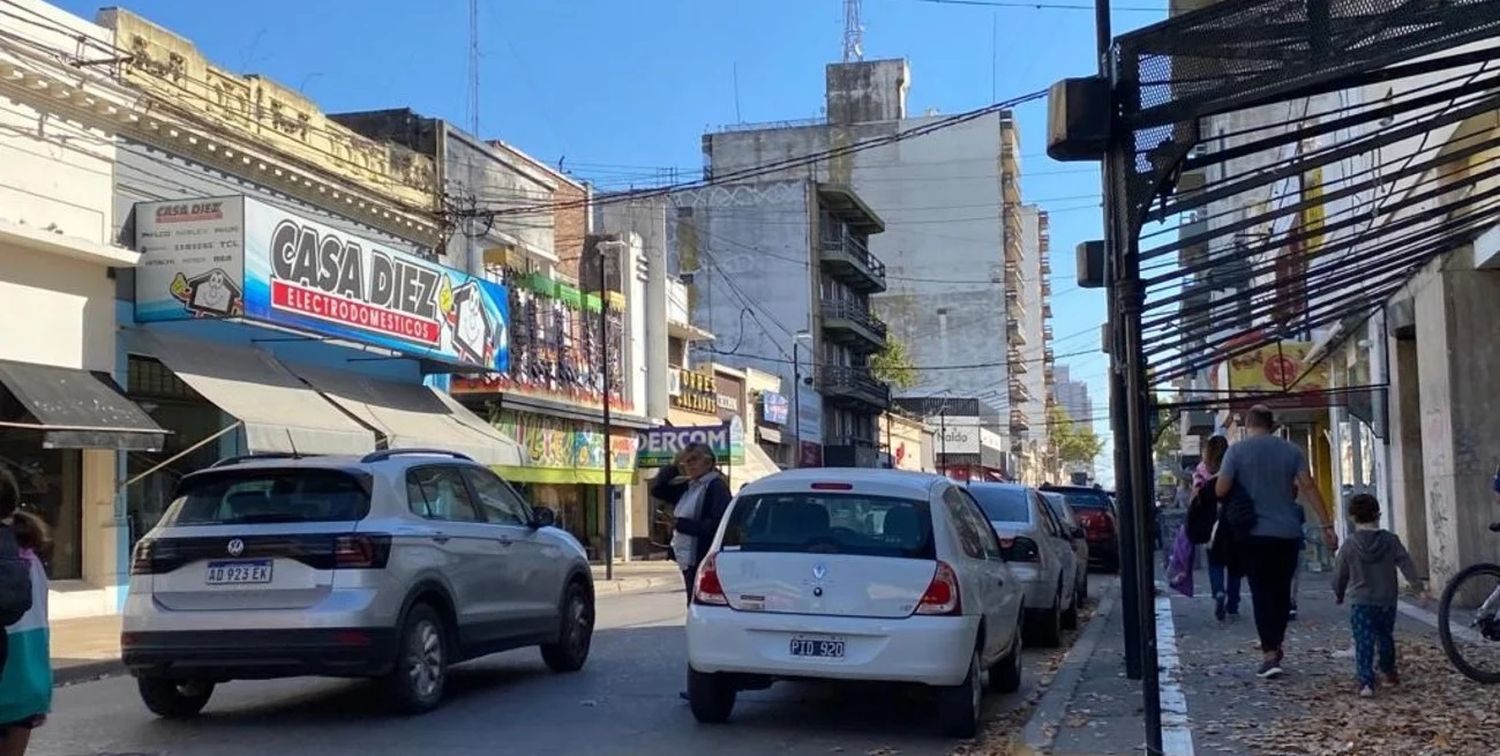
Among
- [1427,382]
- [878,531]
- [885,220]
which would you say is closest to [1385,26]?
[878,531]

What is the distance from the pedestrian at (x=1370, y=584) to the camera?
891 centimetres

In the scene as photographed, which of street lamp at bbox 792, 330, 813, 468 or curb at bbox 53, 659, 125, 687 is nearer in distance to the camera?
curb at bbox 53, 659, 125, 687

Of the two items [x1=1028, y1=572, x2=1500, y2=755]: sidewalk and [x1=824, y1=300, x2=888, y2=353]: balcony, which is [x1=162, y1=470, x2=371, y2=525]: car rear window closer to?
[x1=1028, y1=572, x2=1500, y2=755]: sidewalk

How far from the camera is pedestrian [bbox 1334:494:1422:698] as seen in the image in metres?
8.91

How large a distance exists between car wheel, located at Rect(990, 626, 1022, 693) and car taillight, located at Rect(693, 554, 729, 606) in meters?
2.46

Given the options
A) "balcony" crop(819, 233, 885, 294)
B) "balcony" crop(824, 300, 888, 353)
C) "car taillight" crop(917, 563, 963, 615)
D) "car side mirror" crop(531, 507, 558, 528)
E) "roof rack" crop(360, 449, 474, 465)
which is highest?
"balcony" crop(819, 233, 885, 294)

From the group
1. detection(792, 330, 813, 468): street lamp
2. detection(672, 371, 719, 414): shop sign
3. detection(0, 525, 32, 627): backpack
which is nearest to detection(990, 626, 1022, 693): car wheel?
detection(0, 525, 32, 627): backpack

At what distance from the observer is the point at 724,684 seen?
883 cm

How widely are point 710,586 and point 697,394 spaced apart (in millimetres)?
36987

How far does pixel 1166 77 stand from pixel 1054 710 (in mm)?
→ 4418

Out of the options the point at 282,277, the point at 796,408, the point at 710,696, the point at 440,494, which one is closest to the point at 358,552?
the point at 440,494

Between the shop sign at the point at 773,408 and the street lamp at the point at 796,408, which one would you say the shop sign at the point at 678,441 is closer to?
the shop sign at the point at 773,408

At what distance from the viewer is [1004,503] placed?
48.1 feet

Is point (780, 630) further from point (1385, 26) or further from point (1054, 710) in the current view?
point (1385, 26)
